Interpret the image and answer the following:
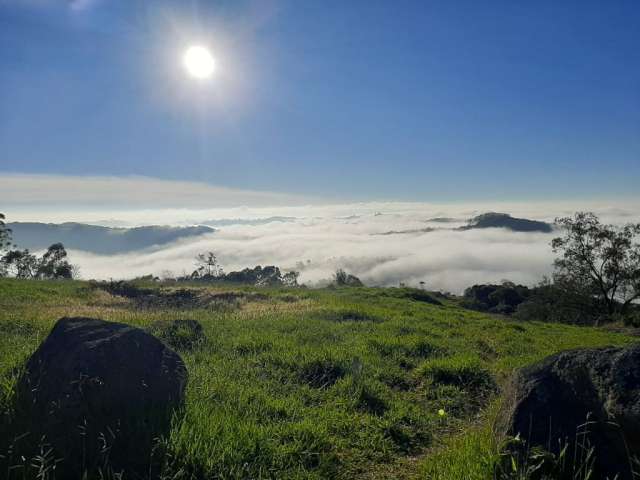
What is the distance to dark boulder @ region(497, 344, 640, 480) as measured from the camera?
433 cm

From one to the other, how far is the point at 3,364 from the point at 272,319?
898 centimetres

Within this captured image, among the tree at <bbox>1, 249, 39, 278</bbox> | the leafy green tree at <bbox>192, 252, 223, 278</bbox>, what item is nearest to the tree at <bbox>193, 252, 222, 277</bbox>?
the leafy green tree at <bbox>192, 252, 223, 278</bbox>

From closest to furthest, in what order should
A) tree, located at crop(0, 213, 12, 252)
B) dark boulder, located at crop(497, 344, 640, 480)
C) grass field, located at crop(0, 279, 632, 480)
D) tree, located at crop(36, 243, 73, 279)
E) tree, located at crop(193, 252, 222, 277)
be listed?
1. dark boulder, located at crop(497, 344, 640, 480)
2. grass field, located at crop(0, 279, 632, 480)
3. tree, located at crop(0, 213, 12, 252)
4. tree, located at crop(36, 243, 73, 279)
5. tree, located at crop(193, 252, 222, 277)

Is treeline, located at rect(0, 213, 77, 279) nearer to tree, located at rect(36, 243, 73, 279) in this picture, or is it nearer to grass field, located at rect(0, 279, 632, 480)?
tree, located at rect(36, 243, 73, 279)

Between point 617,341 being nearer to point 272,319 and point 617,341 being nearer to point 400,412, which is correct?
point 272,319

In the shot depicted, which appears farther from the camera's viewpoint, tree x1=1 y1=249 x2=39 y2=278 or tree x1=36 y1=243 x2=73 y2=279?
tree x1=1 y1=249 x2=39 y2=278

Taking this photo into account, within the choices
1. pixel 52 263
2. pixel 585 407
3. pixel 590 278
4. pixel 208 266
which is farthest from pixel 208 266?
pixel 585 407

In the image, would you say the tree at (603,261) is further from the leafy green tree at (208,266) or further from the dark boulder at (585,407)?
the leafy green tree at (208,266)

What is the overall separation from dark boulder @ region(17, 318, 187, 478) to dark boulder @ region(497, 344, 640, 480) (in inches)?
166

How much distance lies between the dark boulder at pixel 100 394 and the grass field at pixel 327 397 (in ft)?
0.90

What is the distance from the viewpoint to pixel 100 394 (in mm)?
4898

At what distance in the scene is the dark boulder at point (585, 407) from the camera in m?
4.33

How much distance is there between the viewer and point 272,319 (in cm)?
1495

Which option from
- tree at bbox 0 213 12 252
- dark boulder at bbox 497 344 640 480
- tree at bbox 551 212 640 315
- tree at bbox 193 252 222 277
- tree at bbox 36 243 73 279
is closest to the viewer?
dark boulder at bbox 497 344 640 480
